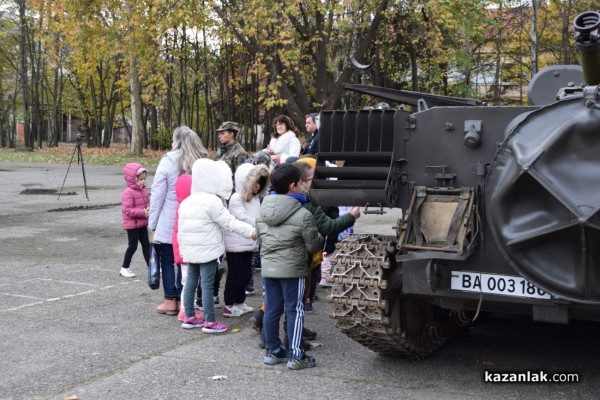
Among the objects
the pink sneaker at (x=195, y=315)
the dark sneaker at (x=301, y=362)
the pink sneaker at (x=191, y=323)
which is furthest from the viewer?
the pink sneaker at (x=195, y=315)

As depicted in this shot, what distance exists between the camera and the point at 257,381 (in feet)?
18.7

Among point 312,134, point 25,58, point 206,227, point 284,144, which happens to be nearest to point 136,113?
point 25,58

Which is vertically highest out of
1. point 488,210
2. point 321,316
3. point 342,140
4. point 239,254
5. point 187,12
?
point 187,12

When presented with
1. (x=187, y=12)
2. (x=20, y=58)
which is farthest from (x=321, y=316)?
(x=20, y=58)

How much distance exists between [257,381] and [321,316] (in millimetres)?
2110

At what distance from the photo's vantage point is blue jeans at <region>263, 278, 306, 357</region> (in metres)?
6.06

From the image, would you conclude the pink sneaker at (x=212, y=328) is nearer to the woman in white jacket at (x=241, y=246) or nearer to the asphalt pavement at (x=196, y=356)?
the asphalt pavement at (x=196, y=356)

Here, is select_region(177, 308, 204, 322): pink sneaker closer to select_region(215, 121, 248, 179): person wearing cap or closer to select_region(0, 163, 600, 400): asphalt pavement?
select_region(0, 163, 600, 400): asphalt pavement

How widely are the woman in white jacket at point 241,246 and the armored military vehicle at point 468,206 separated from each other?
165cm

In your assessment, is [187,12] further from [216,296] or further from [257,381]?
[257,381]

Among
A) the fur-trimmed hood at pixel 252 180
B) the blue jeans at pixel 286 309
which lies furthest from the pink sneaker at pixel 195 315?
the blue jeans at pixel 286 309

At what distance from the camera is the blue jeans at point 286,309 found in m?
6.06

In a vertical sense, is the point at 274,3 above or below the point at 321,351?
above

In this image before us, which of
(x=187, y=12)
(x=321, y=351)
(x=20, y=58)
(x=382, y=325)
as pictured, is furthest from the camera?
(x=20, y=58)
